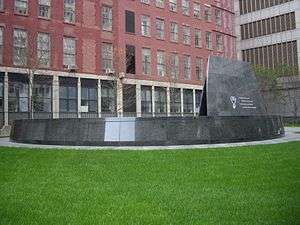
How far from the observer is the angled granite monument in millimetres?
16594

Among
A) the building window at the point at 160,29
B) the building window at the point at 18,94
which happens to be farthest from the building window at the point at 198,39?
the building window at the point at 18,94

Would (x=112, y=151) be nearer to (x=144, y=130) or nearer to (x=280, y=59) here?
(x=144, y=130)

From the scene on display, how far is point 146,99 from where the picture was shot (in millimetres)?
45875

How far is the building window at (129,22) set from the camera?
148ft

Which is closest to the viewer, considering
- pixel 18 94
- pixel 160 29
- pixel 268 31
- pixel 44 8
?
pixel 18 94

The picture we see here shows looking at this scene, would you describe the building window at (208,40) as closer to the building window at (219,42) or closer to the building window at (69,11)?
the building window at (219,42)

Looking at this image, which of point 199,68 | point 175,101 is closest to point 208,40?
point 199,68

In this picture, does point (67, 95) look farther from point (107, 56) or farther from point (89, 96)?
point (107, 56)

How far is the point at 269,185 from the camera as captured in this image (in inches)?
318

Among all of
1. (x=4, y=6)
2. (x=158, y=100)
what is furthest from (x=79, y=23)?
(x=158, y=100)

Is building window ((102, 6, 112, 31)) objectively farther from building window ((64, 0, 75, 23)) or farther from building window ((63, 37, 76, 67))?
building window ((63, 37, 76, 67))

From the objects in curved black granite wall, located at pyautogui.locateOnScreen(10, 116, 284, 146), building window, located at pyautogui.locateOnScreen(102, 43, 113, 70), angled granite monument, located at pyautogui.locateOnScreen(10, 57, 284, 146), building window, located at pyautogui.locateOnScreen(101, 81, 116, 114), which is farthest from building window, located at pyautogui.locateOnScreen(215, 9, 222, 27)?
curved black granite wall, located at pyautogui.locateOnScreen(10, 116, 284, 146)

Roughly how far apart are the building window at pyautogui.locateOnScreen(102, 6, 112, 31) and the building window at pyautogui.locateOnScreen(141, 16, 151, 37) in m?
4.33

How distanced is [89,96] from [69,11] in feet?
26.7
